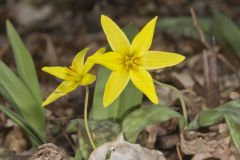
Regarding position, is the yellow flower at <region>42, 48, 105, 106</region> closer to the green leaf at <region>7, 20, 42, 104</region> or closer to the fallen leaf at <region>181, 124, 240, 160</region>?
the green leaf at <region>7, 20, 42, 104</region>

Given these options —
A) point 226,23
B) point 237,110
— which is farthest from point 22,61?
point 226,23

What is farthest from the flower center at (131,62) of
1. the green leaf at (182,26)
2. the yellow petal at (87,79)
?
the green leaf at (182,26)

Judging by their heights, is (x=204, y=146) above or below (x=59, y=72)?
below

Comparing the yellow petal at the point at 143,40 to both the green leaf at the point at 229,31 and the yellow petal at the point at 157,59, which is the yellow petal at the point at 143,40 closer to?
the yellow petal at the point at 157,59

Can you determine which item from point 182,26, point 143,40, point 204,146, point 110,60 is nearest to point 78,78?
point 110,60

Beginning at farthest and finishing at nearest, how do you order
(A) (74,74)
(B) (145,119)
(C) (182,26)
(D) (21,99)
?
(C) (182,26), (D) (21,99), (B) (145,119), (A) (74,74)

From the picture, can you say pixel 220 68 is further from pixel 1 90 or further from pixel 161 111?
pixel 1 90

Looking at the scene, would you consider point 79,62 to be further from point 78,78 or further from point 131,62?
point 131,62
